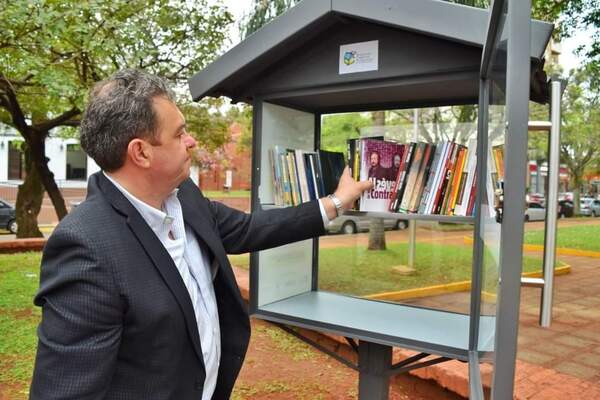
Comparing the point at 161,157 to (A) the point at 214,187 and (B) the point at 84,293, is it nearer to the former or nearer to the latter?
(B) the point at 84,293

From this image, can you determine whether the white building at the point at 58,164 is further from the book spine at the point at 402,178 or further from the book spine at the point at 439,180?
the book spine at the point at 439,180

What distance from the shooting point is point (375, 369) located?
96.7 inches

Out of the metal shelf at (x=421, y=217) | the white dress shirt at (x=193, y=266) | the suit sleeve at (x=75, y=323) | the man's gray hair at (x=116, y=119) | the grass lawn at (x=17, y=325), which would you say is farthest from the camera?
the grass lawn at (x=17, y=325)

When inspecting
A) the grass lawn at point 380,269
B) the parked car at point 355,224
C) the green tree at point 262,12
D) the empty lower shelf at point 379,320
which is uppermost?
the green tree at point 262,12

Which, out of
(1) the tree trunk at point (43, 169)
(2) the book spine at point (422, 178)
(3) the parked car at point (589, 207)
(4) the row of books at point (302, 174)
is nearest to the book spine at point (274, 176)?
(4) the row of books at point (302, 174)

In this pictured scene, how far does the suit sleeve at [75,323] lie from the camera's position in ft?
4.19

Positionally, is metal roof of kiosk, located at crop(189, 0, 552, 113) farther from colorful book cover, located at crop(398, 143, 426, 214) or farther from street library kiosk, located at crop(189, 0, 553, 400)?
colorful book cover, located at crop(398, 143, 426, 214)

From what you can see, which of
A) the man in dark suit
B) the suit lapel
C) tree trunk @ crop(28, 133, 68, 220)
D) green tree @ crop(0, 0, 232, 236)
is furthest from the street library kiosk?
tree trunk @ crop(28, 133, 68, 220)

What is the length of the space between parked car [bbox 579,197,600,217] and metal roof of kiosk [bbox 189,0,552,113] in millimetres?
25884

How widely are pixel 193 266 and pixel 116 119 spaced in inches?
22.0

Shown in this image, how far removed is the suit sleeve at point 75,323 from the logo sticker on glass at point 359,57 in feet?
4.62

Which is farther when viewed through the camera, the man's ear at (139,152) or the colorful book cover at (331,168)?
the colorful book cover at (331,168)

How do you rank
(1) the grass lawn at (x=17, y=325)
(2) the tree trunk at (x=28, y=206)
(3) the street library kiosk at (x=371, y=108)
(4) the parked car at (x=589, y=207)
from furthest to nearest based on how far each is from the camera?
1. (4) the parked car at (x=589, y=207)
2. (2) the tree trunk at (x=28, y=206)
3. (1) the grass lawn at (x=17, y=325)
4. (3) the street library kiosk at (x=371, y=108)

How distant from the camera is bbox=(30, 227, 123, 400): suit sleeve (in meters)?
1.28
